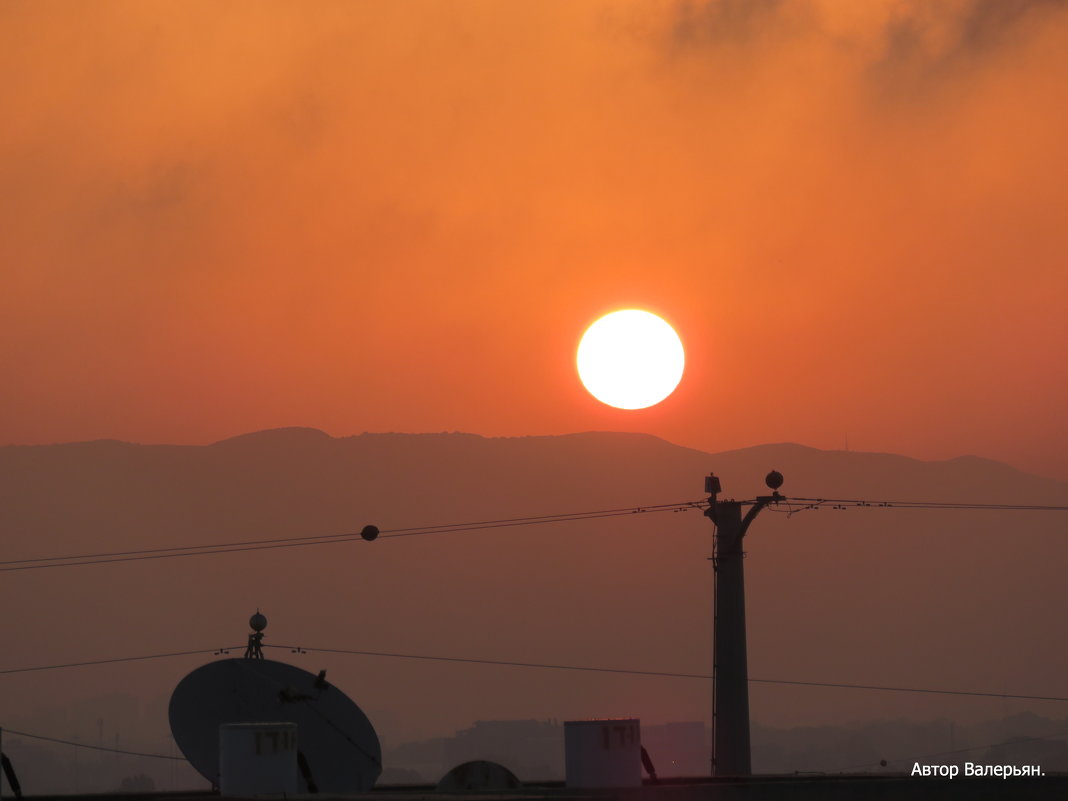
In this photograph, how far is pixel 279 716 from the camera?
58.5 metres

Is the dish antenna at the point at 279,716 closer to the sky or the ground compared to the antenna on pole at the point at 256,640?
closer to the ground

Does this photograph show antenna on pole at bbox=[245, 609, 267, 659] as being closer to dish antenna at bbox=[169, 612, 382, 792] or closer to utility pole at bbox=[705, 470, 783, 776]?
dish antenna at bbox=[169, 612, 382, 792]

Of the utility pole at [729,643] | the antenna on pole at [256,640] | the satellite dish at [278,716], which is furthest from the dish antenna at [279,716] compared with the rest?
the utility pole at [729,643]

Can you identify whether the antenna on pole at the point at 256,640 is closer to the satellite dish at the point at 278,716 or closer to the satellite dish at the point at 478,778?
the satellite dish at the point at 278,716

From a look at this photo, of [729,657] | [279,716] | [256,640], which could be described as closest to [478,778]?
[279,716]

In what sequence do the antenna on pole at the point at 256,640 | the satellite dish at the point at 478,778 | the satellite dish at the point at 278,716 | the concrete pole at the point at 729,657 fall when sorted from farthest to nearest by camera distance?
the concrete pole at the point at 729,657 < the antenna on pole at the point at 256,640 < the satellite dish at the point at 278,716 < the satellite dish at the point at 478,778

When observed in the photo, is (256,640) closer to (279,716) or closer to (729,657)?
(279,716)

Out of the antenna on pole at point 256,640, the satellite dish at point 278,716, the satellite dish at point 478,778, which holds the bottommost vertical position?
the satellite dish at point 478,778

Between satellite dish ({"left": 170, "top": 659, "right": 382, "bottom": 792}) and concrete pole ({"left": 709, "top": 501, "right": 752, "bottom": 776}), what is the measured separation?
17157 mm

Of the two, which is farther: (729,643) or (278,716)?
(729,643)

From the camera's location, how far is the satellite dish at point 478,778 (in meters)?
52.3

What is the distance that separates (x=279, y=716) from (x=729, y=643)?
852 inches

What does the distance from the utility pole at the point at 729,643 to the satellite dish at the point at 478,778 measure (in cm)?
1744

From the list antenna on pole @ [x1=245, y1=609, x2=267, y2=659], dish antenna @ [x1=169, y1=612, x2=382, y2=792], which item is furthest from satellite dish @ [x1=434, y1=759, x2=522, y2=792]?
Result: antenna on pole @ [x1=245, y1=609, x2=267, y2=659]
